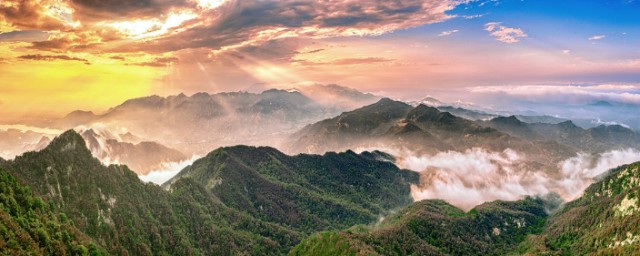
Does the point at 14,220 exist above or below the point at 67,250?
above

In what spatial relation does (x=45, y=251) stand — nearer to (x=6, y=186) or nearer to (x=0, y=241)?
(x=0, y=241)

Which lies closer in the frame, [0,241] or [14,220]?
[0,241]

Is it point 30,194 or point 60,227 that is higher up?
point 30,194

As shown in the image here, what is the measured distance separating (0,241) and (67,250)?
42.0 m

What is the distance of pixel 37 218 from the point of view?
18438cm

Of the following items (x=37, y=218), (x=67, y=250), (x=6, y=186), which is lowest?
(x=67, y=250)

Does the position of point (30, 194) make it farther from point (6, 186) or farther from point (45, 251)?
point (45, 251)

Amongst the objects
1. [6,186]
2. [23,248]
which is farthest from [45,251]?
[6,186]

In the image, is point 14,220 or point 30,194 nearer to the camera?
point 14,220

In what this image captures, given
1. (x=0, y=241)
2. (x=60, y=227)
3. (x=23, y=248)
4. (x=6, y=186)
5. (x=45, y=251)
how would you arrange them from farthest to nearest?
(x=60, y=227), (x=6, y=186), (x=45, y=251), (x=23, y=248), (x=0, y=241)

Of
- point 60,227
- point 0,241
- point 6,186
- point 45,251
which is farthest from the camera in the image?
point 60,227

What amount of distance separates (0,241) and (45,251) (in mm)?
25207

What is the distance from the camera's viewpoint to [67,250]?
18288cm

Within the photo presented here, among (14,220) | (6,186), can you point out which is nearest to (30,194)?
(6,186)
